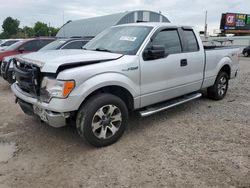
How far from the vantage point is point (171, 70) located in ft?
15.2

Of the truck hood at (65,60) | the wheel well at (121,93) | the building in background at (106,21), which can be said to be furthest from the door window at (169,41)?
the building in background at (106,21)

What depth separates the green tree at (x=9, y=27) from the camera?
85956 mm

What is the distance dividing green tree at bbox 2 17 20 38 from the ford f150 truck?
90771 mm

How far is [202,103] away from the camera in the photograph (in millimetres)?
6258

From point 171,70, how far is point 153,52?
67 cm

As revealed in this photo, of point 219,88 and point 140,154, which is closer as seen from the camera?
point 140,154

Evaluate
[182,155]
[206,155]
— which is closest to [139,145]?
[182,155]

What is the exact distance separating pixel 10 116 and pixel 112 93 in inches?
104

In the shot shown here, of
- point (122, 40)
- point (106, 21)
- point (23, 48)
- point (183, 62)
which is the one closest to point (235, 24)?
point (106, 21)

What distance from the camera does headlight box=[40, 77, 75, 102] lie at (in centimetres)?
334

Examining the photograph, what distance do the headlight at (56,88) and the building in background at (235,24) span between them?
1771 inches

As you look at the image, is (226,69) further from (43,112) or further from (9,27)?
(9,27)

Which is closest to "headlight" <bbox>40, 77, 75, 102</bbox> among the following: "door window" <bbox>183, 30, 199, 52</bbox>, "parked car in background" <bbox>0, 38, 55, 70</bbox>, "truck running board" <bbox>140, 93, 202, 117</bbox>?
"truck running board" <bbox>140, 93, 202, 117</bbox>

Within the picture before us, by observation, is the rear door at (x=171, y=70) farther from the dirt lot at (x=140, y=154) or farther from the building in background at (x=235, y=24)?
the building in background at (x=235, y=24)
